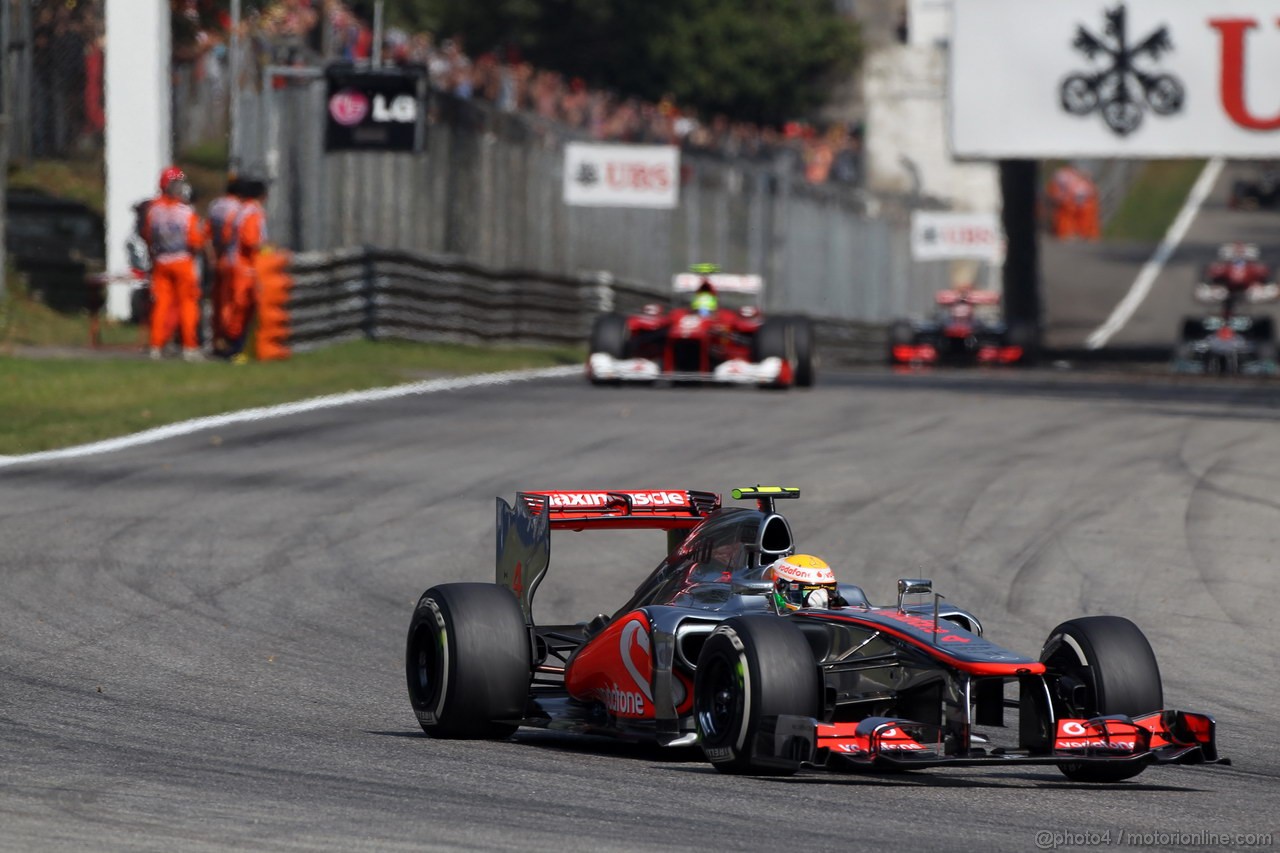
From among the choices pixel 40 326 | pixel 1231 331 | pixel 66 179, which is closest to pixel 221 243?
pixel 40 326

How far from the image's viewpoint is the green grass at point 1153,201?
69.2 meters

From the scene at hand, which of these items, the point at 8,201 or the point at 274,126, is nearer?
the point at 274,126

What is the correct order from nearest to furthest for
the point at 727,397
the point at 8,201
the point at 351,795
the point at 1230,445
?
the point at 351,795 < the point at 1230,445 < the point at 727,397 < the point at 8,201

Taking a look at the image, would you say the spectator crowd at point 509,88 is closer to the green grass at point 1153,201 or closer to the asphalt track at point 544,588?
the asphalt track at point 544,588

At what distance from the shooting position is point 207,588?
11.8 meters

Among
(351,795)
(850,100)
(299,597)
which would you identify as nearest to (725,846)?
(351,795)

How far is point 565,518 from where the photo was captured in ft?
29.4

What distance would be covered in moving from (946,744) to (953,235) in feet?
122

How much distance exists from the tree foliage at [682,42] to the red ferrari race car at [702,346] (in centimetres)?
4174

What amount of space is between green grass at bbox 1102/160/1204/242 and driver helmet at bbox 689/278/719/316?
45755 mm

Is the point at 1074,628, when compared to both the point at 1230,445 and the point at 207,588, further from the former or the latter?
the point at 1230,445

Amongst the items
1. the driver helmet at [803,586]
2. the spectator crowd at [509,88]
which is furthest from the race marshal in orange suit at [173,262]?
the driver helmet at [803,586]

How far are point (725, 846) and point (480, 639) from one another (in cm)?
236

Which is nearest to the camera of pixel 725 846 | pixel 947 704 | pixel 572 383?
pixel 725 846
